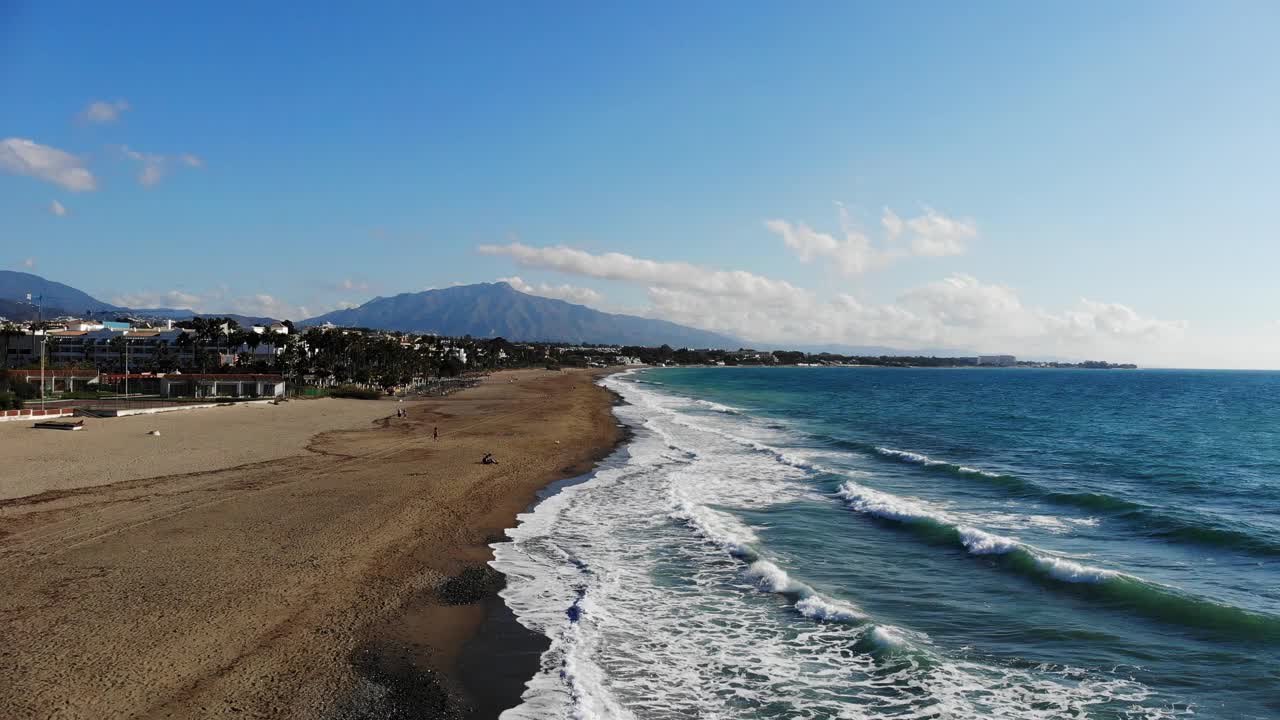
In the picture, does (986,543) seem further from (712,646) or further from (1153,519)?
(712,646)

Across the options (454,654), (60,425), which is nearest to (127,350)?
(60,425)

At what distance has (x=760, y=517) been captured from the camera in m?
19.9

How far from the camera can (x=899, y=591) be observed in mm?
13758

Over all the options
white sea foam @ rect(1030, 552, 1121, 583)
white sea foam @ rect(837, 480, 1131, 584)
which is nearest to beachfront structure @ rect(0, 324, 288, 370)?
white sea foam @ rect(837, 480, 1131, 584)

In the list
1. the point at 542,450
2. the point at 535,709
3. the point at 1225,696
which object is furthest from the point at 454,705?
the point at 542,450

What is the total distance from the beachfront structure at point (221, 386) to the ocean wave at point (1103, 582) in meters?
56.1

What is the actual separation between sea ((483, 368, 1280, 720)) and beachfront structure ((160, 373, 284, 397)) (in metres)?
44.3

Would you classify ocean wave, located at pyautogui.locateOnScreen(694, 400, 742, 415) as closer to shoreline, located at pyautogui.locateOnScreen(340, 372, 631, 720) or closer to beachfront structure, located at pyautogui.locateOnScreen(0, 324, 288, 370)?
shoreline, located at pyautogui.locateOnScreen(340, 372, 631, 720)

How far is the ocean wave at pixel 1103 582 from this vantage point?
39.7 ft

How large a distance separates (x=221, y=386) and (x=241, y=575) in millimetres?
55686

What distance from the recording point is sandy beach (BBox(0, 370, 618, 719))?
8.87 metres

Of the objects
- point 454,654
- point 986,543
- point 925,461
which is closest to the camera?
point 454,654

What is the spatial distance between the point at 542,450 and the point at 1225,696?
85.6 feet

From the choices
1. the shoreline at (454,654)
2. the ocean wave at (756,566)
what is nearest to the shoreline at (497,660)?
the shoreline at (454,654)
